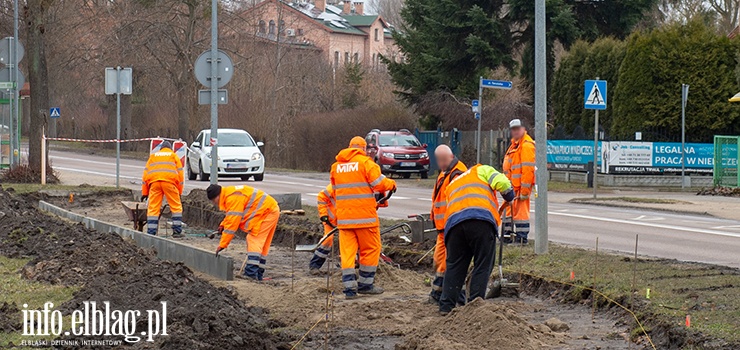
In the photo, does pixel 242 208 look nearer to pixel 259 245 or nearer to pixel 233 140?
pixel 259 245

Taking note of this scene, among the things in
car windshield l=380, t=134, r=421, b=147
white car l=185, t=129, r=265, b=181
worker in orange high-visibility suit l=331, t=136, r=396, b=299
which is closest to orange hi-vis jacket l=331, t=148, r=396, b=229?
worker in orange high-visibility suit l=331, t=136, r=396, b=299

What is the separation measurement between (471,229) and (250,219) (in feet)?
13.5

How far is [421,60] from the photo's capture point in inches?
1774

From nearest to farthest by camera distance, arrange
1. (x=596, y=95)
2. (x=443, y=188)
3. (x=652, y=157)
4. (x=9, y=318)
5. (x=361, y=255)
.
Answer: (x=9, y=318) < (x=443, y=188) < (x=361, y=255) < (x=596, y=95) < (x=652, y=157)

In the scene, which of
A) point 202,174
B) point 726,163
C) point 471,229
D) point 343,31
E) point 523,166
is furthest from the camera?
point 343,31

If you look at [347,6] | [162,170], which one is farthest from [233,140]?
[347,6]

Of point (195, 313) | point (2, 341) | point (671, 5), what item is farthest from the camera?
point (671, 5)

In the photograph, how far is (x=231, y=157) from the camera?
32562 millimetres

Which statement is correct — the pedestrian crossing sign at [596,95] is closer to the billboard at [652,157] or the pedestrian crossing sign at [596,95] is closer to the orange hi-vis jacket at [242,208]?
the billboard at [652,157]

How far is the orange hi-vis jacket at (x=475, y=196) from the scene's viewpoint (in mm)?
9984

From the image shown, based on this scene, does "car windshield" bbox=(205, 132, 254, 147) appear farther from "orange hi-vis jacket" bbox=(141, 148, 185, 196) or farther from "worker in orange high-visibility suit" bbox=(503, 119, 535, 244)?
"worker in orange high-visibility suit" bbox=(503, 119, 535, 244)

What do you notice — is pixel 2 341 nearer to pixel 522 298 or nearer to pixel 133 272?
pixel 133 272

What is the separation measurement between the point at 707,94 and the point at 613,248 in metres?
20.0

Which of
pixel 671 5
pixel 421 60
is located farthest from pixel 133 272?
pixel 671 5
